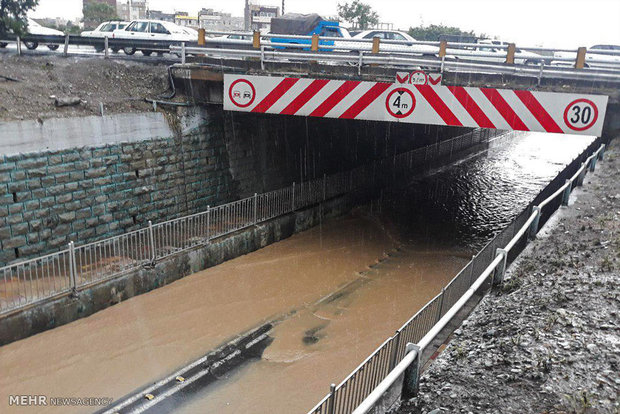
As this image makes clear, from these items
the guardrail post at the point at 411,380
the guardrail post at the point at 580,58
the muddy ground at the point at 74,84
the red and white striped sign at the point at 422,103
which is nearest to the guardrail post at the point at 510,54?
the guardrail post at the point at 580,58

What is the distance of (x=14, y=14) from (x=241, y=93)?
839cm

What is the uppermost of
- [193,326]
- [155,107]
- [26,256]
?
[155,107]

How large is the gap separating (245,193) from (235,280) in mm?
4309

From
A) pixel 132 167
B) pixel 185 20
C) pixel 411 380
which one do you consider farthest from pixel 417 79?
pixel 185 20

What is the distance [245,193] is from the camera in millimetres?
16516

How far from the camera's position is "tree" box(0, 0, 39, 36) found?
54.1ft

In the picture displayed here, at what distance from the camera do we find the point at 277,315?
36.9ft

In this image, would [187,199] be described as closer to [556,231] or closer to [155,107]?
[155,107]

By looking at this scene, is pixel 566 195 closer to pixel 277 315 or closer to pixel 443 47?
pixel 443 47

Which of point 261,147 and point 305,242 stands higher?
point 261,147

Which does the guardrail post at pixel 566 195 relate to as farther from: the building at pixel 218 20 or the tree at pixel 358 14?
the building at pixel 218 20

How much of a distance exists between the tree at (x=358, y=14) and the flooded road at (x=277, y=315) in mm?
45003

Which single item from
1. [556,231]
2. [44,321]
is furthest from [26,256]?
[556,231]

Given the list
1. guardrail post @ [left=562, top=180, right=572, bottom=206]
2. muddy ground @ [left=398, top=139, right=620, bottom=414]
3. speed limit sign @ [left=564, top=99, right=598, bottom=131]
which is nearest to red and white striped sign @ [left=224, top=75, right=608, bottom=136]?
speed limit sign @ [left=564, top=99, right=598, bottom=131]
